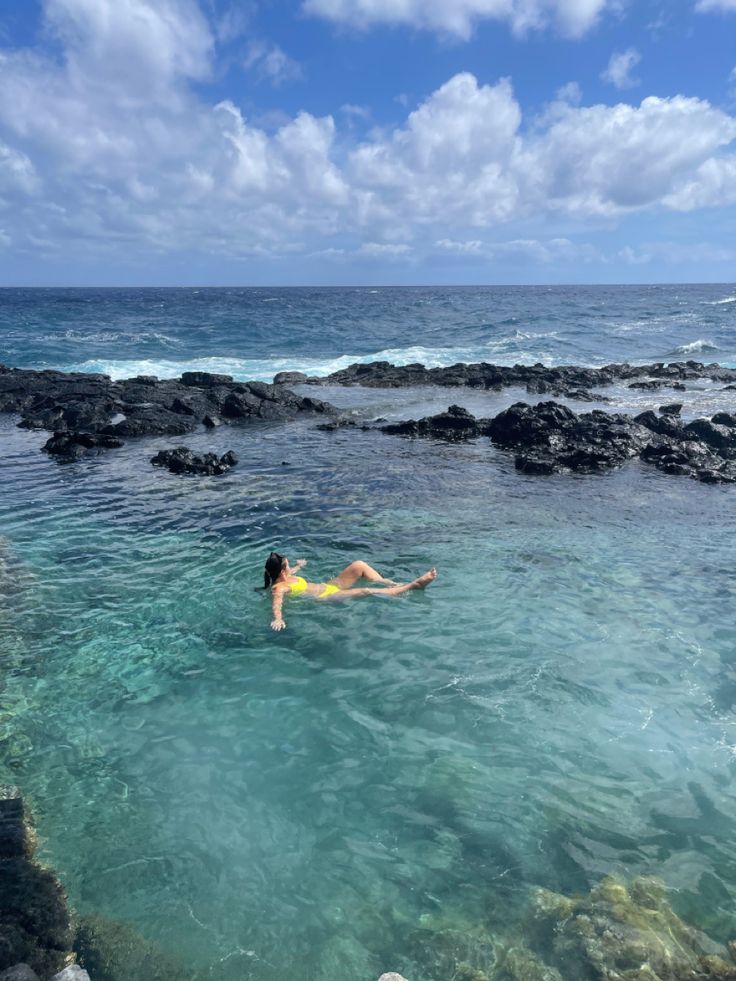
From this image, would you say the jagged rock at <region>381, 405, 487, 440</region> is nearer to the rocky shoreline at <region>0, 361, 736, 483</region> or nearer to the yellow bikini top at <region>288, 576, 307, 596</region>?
the rocky shoreline at <region>0, 361, 736, 483</region>

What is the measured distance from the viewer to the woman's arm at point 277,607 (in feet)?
34.6

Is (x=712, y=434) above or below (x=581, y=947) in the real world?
above

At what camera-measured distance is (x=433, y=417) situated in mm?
26906

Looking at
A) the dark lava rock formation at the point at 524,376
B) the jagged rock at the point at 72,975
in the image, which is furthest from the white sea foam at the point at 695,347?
the jagged rock at the point at 72,975

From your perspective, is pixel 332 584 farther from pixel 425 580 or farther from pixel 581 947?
pixel 581 947

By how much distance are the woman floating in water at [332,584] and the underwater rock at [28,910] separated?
16.3ft

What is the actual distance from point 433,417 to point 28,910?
23.0 metres

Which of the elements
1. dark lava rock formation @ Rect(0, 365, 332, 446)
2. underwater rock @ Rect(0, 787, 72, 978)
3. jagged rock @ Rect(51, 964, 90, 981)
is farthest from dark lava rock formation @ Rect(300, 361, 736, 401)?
jagged rock @ Rect(51, 964, 90, 981)

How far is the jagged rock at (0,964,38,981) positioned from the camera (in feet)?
15.7

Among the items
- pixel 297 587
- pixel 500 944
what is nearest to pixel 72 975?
pixel 500 944

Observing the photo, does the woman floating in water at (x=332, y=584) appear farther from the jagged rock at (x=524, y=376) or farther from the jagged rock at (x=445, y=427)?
the jagged rock at (x=524, y=376)

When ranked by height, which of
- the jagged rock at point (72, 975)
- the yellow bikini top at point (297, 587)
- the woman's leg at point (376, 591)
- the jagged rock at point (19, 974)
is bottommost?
the jagged rock at point (72, 975)

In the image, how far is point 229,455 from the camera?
21.6 metres

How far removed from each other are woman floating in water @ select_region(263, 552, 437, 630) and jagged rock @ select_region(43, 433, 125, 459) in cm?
1393
